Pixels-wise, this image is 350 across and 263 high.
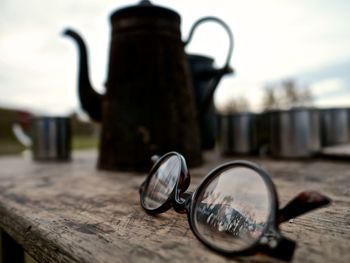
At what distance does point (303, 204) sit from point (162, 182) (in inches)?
8.0

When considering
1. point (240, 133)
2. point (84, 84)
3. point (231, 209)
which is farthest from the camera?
point (240, 133)

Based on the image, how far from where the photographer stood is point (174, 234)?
0.30 metres

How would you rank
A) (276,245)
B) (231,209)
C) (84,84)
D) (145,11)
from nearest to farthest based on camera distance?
(276,245), (231,209), (145,11), (84,84)

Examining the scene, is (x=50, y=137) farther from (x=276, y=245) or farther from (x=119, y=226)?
(x=276, y=245)

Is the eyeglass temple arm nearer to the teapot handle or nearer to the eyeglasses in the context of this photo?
the eyeglasses

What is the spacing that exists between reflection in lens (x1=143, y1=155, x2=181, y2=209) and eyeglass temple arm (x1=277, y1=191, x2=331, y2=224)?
14 cm

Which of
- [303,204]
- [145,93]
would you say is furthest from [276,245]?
[145,93]

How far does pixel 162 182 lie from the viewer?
39 centimetres

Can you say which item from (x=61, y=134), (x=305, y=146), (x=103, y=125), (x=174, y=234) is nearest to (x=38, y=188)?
(x=103, y=125)

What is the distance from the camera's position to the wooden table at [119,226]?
9.7 inches

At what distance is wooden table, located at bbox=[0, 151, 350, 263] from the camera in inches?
9.7

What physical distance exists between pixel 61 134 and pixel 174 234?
989mm

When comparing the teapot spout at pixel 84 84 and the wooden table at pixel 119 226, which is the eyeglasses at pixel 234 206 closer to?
the wooden table at pixel 119 226

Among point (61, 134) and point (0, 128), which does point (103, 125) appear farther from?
point (0, 128)
